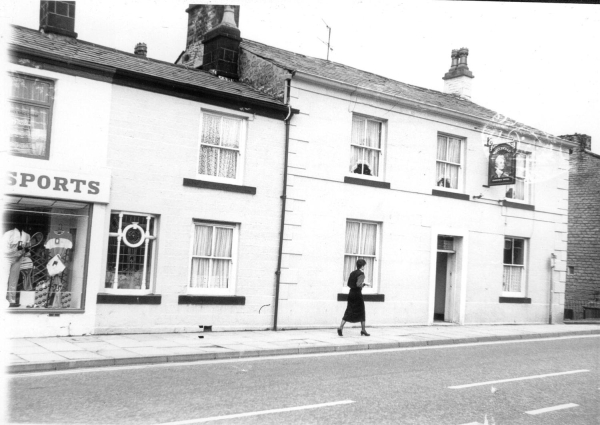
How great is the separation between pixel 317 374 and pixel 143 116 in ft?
23.8

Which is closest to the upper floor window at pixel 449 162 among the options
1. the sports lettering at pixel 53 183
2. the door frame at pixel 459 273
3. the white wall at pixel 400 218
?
the white wall at pixel 400 218

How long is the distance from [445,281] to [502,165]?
160 inches

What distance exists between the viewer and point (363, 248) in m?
17.6

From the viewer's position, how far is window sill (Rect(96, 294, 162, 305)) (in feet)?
43.5

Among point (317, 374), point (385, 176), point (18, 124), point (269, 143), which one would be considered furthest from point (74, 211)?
point (385, 176)

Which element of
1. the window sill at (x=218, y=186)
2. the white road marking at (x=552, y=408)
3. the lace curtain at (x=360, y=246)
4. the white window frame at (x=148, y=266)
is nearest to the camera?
the white road marking at (x=552, y=408)

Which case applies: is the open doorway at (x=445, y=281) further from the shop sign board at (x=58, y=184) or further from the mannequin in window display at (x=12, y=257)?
the mannequin in window display at (x=12, y=257)

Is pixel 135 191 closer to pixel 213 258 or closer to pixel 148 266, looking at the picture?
pixel 148 266

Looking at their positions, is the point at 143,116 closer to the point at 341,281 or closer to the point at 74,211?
the point at 74,211

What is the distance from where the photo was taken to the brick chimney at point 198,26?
19.0 m

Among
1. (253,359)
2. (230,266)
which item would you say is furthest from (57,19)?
(253,359)

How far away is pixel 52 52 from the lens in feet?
41.5

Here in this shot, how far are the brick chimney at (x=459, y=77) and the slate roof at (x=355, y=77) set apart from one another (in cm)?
316

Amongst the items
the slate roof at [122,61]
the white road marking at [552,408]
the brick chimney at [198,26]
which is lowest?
the white road marking at [552,408]
